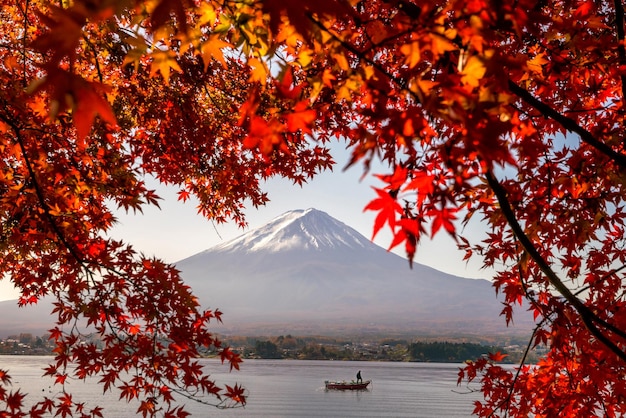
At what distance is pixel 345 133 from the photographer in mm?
6875

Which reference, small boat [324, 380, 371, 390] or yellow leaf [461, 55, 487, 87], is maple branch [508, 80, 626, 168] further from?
small boat [324, 380, 371, 390]

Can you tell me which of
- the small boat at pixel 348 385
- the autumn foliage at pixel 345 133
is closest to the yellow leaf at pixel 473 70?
the autumn foliage at pixel 345 133

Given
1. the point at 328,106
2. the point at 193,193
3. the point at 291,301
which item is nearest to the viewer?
the point at 328,106

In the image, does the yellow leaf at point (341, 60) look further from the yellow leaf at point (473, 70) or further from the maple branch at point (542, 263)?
the maple branch at point (542, 263)

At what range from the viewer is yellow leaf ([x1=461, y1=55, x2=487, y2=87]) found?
1565mm

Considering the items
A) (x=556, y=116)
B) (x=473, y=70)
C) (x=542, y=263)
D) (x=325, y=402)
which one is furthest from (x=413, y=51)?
(x=325, y=402)

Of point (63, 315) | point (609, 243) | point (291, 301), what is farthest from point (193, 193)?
point (291, 301)

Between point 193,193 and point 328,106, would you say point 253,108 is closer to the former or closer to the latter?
point 328,106

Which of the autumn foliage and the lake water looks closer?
the autumn foliage

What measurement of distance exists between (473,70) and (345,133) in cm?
533

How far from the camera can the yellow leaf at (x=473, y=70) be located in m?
1.57

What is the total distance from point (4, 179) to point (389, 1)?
10.7ft

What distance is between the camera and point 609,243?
4.93 meters

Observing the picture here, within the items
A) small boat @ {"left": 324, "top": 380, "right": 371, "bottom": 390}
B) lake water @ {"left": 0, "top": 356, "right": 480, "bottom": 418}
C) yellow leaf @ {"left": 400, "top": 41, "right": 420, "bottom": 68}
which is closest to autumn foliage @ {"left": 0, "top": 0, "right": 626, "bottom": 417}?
yellow leaf @ {"left": 400, "top": 41, "right": 420, "bottom": 68}
